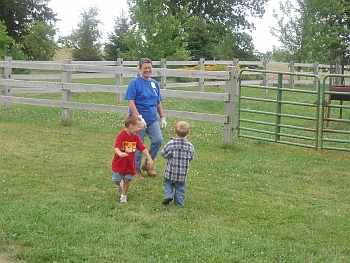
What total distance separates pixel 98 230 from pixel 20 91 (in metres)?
13.0

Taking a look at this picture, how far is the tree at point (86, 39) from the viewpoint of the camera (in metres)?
45.6

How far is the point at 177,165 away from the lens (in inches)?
290

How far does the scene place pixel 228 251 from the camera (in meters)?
5.74

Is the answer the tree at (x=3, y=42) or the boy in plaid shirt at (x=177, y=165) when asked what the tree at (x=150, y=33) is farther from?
the boy in plaid shirt at (x=177, y=165)

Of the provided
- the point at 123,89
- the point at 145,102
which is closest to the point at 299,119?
the point at 123,89

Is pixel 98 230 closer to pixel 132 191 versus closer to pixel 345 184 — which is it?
pixel 132 191

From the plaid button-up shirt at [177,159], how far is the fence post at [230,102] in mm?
4171

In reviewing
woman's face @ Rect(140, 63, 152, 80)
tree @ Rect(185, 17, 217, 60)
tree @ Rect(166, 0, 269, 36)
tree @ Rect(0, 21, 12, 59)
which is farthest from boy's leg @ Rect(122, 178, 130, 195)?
tree @ Rect(166, 0, 269, 36)

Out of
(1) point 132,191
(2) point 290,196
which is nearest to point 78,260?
(1) point 132,191

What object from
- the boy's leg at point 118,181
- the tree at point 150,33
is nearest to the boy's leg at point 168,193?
the boy's leg at point 118,181

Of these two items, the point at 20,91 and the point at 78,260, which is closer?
the point at 78,260

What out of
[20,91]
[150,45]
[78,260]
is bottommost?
[78,260]

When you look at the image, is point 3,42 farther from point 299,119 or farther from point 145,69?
point 145,69

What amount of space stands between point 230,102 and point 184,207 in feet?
14.8
